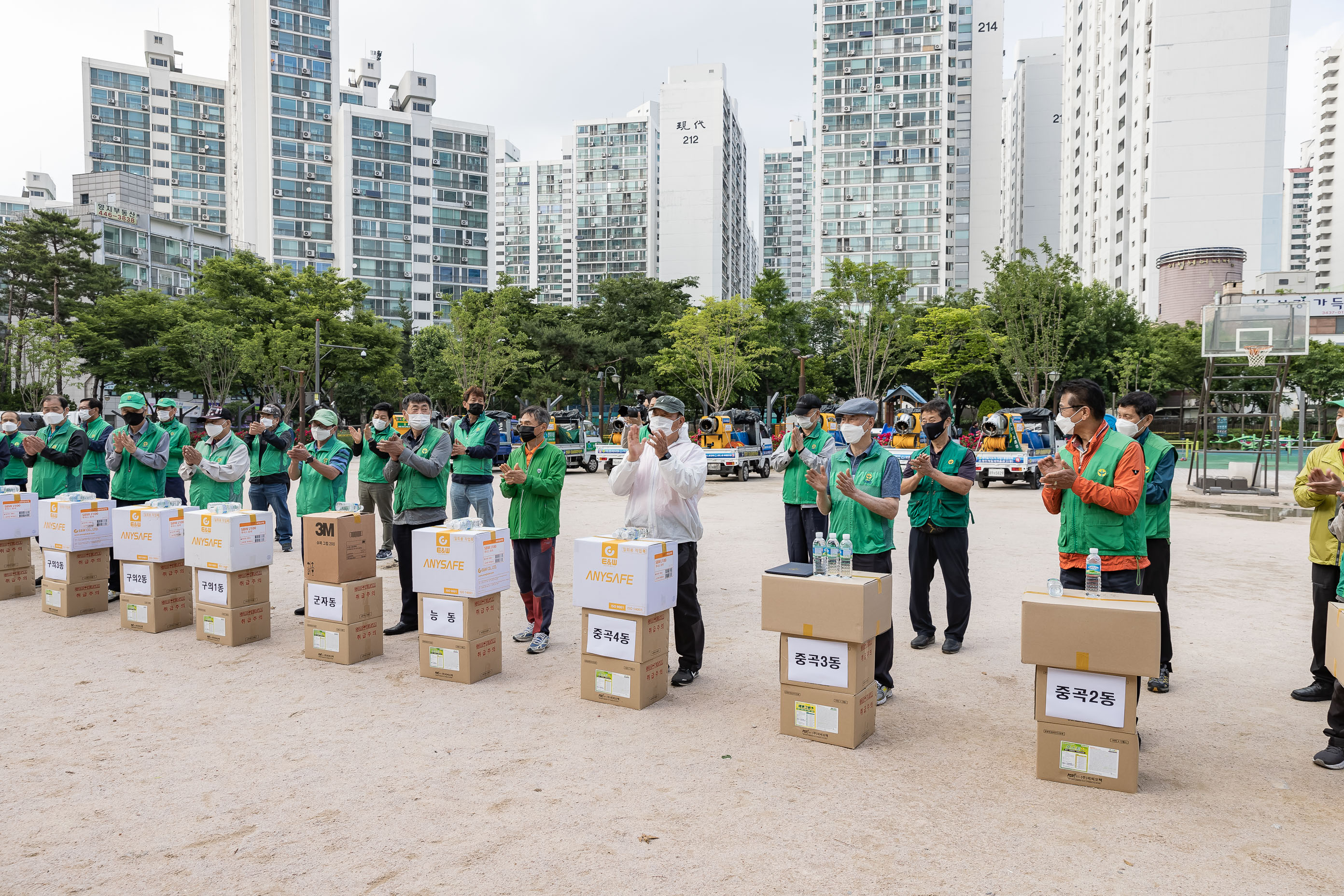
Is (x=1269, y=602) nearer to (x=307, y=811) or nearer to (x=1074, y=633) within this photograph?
Answer: (x=1074, y=633)

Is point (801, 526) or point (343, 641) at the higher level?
point (801, 526)

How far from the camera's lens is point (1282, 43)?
55.8 meters

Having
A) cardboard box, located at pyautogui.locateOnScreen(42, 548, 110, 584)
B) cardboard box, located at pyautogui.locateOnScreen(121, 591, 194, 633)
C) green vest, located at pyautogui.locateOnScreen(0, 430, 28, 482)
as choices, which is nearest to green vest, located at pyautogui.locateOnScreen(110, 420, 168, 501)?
A: cardboard box, located at pyautogui.locateOnScreen(42, 548, 110, 584)

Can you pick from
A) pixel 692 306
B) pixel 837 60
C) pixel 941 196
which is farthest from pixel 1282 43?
pixel 692 306

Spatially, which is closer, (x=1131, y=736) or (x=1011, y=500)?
(x=1131, y=736)

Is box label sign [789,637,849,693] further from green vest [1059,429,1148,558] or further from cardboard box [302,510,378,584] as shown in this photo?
cardboard box [302,510,378,584]

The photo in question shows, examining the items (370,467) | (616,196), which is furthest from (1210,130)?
(616,196)

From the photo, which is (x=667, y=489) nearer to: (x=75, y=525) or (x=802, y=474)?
(x=802, y=474)

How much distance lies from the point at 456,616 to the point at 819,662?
2326 mm

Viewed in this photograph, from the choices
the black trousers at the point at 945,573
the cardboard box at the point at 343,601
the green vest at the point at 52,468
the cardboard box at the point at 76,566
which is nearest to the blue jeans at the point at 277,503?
the green vest at the point at 52,468

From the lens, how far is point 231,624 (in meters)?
6.05

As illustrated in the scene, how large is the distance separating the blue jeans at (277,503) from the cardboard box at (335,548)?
4.79 m

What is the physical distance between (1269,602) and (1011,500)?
422 inches

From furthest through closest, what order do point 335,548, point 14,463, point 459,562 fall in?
point 14,463, point 335,548, point 459,562
